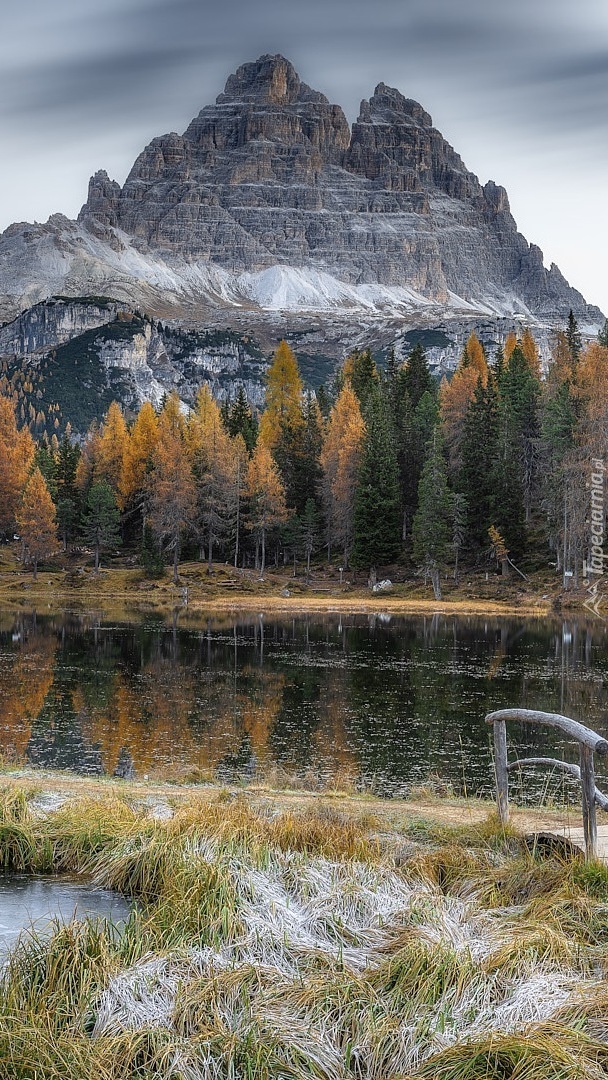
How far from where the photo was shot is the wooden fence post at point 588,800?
8.60 meters

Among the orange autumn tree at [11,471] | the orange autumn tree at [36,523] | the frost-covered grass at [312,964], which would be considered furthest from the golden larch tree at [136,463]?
the frost-covered grass at [312,964]

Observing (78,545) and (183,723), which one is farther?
(78,545)

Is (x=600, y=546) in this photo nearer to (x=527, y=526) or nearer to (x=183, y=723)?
(x=527, y=526)

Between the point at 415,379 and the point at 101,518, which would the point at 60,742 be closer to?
the point at 101,518

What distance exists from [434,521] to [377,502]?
23.8 feet

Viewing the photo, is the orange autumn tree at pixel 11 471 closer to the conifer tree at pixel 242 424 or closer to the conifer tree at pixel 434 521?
the conifer tree at pixel 242 424

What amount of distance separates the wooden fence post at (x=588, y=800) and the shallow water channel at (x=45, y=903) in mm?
4345

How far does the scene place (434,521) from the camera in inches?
2660

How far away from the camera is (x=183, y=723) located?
26.4m

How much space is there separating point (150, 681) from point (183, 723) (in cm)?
797

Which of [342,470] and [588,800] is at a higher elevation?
[342,470]

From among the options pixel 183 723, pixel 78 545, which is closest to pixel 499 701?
pixel 183 723

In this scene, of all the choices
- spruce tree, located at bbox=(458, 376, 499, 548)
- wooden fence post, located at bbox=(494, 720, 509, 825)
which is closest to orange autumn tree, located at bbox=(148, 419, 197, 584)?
spruce tree, located at bbox=(458, 376, 499, 548)

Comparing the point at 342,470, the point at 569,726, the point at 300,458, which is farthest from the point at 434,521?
the point at 569,726
